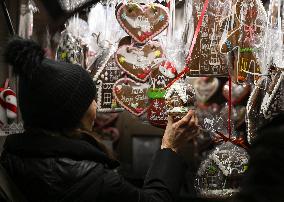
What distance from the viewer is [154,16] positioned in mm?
2207

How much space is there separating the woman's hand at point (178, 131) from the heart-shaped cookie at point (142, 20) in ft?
1.57

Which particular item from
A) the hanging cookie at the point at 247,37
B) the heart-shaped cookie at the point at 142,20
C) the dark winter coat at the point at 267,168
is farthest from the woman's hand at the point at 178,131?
the dark winter coat at the point at 267,168

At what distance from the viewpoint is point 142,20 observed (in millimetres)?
2221

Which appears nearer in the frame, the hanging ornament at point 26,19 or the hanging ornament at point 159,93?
the hanging ornament at point 159,93

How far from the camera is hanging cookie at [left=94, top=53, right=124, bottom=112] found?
7.52 ft

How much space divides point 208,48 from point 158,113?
15.5 inches

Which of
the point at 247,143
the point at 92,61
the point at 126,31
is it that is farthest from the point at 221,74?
the point at 92,61

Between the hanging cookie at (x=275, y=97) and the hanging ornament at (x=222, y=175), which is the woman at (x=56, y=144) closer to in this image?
the hanging ornament at (x=222, y=175)

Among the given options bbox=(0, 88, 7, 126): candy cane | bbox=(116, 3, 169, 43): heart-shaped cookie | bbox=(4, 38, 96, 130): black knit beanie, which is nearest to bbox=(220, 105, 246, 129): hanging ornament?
bbox=(116, 3, 169, 43): heart-shaped cookie

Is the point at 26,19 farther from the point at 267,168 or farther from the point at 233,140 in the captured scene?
the point at 267,168

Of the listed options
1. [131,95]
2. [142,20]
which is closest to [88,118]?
[131,95]

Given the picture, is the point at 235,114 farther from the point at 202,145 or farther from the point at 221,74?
the point at 202,145

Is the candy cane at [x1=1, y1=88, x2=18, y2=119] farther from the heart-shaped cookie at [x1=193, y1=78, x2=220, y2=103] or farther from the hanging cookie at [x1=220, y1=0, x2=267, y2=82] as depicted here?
the heart-shaped cookie at [x1=193, y1=78, x2=220, y2=103]

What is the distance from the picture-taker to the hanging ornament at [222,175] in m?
2.12
